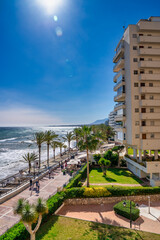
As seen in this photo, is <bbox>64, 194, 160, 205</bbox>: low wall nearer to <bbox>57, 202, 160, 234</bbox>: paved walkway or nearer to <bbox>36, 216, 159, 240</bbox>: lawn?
<bbox>57, 202, 160, 234</bbox>: paved walkway

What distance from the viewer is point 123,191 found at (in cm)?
2322

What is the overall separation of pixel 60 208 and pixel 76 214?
2.50 m

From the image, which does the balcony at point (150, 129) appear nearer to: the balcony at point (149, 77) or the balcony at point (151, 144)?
the balcony at point (151, 144)

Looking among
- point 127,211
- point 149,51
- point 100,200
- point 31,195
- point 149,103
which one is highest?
point 149,51

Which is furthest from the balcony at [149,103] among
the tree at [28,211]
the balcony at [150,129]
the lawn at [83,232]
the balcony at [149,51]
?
the tree at [28,211]

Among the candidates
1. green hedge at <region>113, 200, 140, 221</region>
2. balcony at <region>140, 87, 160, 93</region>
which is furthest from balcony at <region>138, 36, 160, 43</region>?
green hedge at <region>113, 200, 140, 221</region>

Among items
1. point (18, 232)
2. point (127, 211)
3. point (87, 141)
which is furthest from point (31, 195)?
point (127, 211)

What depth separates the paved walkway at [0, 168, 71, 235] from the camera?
16.6 metres

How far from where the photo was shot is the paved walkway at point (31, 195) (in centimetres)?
1658

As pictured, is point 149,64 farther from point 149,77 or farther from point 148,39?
point 148,39

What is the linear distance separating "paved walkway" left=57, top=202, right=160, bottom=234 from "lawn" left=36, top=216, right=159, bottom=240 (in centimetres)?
137

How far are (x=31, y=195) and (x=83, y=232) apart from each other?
10802mm

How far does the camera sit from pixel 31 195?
75.5 ft

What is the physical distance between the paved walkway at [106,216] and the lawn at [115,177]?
7990 mm
